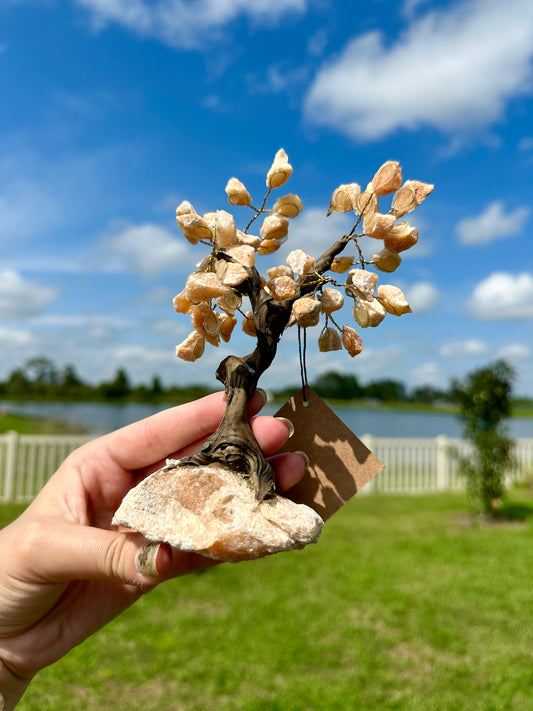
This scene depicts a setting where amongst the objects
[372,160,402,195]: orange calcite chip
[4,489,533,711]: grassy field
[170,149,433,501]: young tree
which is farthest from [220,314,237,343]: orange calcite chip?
[4,489,533,711]: grassy field

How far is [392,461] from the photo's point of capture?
35.8 feet

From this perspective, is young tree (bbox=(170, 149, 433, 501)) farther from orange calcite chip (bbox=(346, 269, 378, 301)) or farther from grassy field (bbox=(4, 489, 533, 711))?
grassy field (bbox=(4, 489, 533, 711))

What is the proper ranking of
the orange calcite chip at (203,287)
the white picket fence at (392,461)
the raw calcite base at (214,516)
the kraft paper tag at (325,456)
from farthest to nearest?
the white picket fence at (392,461) < the kraft paper tag at (325,456) < the orange calcite chip at (203,287) < the raw calcite base at (214,516)

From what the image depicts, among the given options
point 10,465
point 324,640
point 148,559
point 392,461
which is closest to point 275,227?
point 148,559

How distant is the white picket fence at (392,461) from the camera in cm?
908

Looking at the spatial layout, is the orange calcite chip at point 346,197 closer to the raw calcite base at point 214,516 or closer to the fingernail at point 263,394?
the fingernail at point 263,394

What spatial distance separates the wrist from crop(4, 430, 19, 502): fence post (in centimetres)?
796

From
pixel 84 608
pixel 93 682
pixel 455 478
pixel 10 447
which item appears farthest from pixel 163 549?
pixel 455 478

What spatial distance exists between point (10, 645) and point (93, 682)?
100 inches

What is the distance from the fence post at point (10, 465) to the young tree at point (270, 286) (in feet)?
28.7

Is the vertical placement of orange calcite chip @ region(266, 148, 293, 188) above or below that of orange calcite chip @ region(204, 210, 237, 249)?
above

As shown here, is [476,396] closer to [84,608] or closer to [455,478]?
[455,478]

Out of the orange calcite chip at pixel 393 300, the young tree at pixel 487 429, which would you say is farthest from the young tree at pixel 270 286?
the young tree at pixel 487 429

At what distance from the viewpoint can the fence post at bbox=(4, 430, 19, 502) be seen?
28.8 feet
